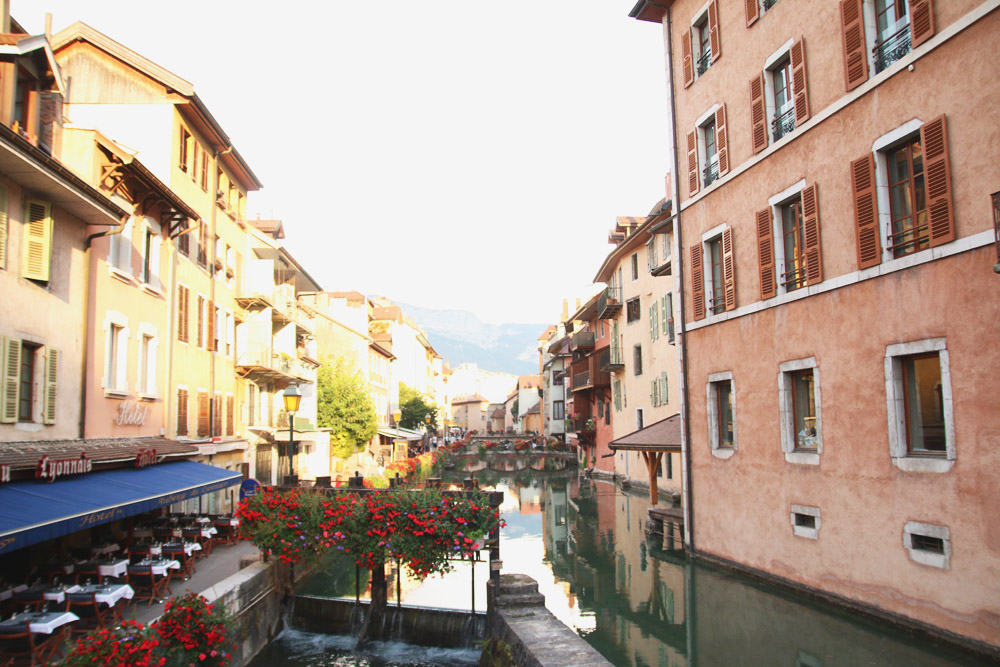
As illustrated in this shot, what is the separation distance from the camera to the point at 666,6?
64.3ft

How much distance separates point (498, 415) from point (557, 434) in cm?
7716

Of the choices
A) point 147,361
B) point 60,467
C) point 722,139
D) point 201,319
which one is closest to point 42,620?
point 60,467

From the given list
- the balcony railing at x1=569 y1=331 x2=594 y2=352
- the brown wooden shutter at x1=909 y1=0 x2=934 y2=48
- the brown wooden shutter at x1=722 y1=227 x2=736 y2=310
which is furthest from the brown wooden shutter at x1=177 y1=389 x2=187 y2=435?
the balcony railing at x1=569 y1=331 x2=594 y2=352

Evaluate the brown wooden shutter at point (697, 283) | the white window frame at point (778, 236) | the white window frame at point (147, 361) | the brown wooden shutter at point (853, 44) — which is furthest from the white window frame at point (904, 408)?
the white window frame at point (147, 361)

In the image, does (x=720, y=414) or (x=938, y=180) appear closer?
(x=938, y=180)

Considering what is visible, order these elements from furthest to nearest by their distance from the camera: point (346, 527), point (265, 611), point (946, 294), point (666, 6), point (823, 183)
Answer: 1. point (666, 6)
2. point (823, 183)
3. point (265, 611)
4. point (346, 527)
5. point (946, 294)

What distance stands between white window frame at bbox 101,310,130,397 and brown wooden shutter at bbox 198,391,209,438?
→ 5580 mm

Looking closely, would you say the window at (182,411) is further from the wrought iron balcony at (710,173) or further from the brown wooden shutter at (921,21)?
the brown wooden shutter at (921,21)

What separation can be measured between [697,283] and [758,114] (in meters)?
4.41

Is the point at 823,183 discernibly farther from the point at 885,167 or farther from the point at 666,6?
the point at 666,6

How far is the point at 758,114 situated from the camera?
15664 mm

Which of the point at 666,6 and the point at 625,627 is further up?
the point at 666,6

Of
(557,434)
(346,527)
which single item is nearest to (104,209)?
(346,527)

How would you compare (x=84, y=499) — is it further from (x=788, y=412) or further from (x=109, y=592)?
(x=788, y=412)
